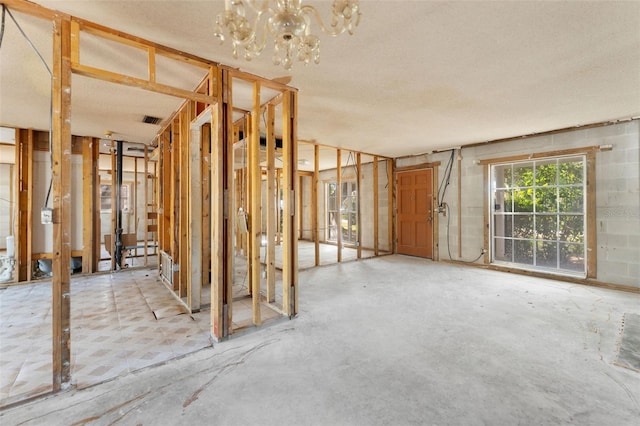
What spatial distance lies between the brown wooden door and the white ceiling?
2.19 meters

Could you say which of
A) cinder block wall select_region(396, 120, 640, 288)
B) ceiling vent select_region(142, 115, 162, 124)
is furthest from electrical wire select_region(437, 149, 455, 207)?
ceiling vent select_region(142, 115, 162, 124)

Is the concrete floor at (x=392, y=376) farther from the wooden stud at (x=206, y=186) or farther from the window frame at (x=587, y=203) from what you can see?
the wooden stud at (x=206, y=186)

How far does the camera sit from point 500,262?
5.61 m

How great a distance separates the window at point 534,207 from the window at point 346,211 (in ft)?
11.7

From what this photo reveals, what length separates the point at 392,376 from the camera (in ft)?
6.68

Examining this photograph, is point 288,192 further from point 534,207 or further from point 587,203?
point 587,203

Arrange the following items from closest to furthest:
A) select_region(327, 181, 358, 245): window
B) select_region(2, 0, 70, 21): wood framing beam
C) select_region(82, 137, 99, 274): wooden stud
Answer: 1. select_region(2, 0, 70, 21): wood framing beam
2. select_region(82, 137, 99, 274): wooden stud
3. select_region(327, 181, 358, 245): window

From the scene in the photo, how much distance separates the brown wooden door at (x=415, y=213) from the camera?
659cm

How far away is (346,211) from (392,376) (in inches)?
275

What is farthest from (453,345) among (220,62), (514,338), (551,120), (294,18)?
(551,120)

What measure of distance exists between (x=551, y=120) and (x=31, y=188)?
27.2 feet

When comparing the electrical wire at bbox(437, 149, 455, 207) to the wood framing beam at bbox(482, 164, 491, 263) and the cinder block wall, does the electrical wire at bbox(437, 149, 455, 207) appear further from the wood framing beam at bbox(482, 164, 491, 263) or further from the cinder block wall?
the cinder block wall

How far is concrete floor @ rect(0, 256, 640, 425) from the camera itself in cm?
166

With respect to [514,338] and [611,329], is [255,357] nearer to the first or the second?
[514,338]
